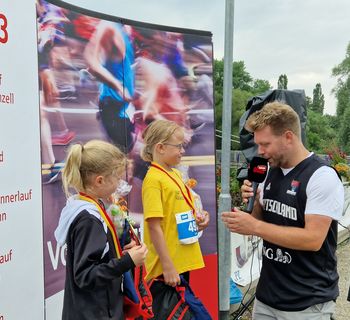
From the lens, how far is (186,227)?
2840 millimetres

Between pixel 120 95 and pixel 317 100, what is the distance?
278 ft

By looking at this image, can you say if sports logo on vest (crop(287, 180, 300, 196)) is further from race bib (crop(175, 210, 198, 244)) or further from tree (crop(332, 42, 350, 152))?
tree (crop(332, 42, 350, 152))

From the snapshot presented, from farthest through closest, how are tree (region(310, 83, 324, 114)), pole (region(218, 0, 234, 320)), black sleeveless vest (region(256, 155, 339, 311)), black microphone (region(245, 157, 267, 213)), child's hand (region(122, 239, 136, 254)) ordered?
1. tree (region(310, 83, 324, 114))
2. pole (region(218, 0, 234, 320))
3. black microphone (region(245, 157, 267, 213))
4. black sleeveless vest (region(256, 155, 339, 311))
5. child's hand (region(122, 239, 136, 254))

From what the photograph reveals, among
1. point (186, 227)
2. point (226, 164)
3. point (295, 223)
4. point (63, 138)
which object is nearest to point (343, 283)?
point (226, 164)

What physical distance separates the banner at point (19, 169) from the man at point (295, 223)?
1018mm

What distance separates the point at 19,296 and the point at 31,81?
1.03 meters

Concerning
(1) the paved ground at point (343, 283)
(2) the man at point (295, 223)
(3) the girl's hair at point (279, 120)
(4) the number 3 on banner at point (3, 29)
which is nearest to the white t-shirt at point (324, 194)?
(2) the man at point (295, 223)

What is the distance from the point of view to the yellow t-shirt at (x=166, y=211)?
2.73m

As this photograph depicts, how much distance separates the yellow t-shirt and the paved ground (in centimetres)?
230

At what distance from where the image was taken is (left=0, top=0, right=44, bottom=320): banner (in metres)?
2.04

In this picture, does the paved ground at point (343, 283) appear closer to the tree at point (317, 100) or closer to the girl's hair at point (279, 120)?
the girl's hair at point (279, 120)

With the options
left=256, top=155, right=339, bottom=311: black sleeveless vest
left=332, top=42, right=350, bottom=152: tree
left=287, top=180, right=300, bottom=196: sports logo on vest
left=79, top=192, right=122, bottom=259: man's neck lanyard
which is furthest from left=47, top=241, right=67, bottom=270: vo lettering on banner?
left=332, top=42, right=350, bottom=152: tree

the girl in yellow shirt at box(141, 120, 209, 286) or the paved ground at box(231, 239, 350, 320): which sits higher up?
the girl in yellow shirt at box(141, 120, 209, 286)

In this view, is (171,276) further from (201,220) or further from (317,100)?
(317,100)
